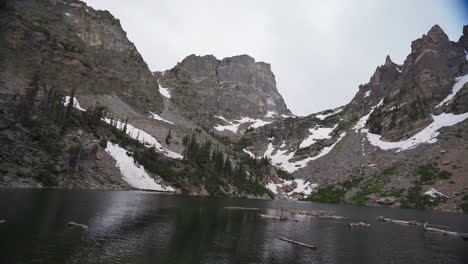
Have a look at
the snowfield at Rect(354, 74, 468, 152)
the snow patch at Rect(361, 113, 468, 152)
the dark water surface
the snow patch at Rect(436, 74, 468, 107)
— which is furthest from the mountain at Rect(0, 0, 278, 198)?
the snow patch at Rect(436, 74, 468, 107)

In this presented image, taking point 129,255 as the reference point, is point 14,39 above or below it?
above

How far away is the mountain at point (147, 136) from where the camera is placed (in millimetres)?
61641

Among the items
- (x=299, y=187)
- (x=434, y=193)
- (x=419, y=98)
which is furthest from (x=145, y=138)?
(x=419, y=98)

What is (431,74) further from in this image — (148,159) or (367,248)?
(367,248)

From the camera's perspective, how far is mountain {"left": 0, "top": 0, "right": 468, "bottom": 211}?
61641 mm

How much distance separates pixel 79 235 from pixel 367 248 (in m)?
24.0

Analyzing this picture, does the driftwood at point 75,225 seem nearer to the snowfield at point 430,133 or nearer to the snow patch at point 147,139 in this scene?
the snow patch at point 147,139

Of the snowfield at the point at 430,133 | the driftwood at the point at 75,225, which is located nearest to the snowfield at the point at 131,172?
the driftwood at the point at 75,225

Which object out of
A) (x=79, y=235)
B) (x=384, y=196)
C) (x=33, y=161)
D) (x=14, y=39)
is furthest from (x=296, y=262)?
(x=14, y=39)

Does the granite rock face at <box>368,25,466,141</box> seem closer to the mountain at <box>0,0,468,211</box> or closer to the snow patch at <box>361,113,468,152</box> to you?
the mountain at <box>0,0,468,211</box>

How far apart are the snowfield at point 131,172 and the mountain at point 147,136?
15.4 inches

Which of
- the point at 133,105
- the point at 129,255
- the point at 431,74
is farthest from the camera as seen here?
the point at 431,74

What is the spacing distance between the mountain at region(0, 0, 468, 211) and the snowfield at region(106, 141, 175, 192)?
39cm

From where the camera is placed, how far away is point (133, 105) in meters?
137
